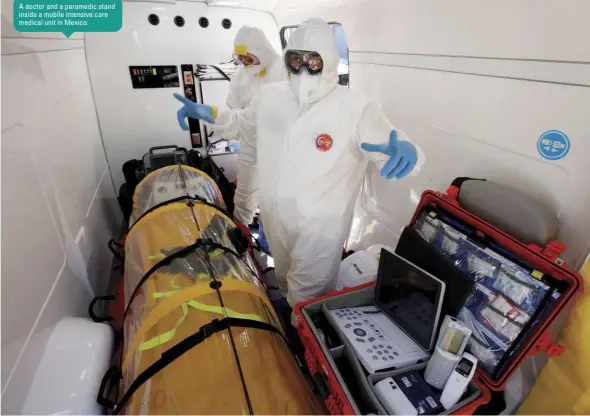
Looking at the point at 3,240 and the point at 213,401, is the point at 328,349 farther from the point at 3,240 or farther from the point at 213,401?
the point at 3,240

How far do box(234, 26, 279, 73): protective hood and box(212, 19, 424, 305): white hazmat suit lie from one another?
1.18 m

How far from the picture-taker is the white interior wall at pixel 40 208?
1.18 meters

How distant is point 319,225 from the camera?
1956mm

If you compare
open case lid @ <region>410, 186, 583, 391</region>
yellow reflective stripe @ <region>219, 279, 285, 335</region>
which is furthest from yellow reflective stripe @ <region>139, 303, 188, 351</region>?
open case lid @ <region>410, 186, 583, 391</region>

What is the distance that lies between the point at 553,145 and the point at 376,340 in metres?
1.10

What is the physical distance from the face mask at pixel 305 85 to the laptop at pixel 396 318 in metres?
0.94

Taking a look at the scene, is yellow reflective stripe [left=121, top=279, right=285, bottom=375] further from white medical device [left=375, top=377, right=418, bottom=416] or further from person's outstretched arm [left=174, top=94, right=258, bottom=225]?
person's outstretched arm [left=174, top=94, right=258, bottom=225]

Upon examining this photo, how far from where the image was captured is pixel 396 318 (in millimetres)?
1494

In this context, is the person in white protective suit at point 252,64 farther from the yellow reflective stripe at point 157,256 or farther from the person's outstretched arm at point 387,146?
the yellow reflective stripe at point 157,256

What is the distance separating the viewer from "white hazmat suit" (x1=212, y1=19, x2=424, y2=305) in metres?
1.71

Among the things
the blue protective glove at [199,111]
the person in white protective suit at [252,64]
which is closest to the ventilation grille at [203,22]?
the person in white protective suit at [252,64]

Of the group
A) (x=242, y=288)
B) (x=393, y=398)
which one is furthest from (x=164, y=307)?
(x=393, y=398)

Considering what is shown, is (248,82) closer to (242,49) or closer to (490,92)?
(242,49)

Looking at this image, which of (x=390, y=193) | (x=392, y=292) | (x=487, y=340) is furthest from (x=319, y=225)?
(x=487, y=340)
